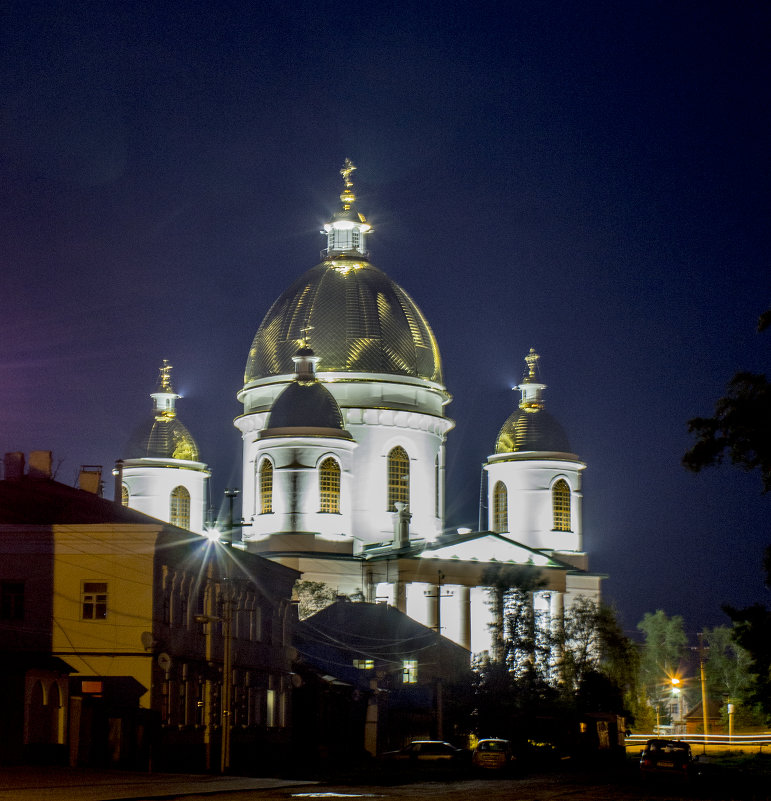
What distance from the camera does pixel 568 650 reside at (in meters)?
63.3

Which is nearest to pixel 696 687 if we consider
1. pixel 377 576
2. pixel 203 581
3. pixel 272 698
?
pixel 377 576

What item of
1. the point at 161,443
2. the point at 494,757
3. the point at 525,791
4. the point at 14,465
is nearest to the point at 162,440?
the point at 161,443

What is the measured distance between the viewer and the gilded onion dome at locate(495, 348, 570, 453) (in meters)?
79.2

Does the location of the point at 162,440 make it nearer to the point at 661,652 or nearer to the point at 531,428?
the point at 531,428

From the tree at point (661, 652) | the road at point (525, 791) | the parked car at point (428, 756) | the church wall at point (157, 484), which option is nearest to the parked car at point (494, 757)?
→ the parked car at point (428, 756)

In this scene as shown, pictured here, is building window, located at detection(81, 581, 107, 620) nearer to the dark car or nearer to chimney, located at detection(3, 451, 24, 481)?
chimney, located at detection(3, 451, 24, 481)

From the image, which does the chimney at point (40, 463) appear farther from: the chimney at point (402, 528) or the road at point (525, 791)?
the chimney at point (402, 528)

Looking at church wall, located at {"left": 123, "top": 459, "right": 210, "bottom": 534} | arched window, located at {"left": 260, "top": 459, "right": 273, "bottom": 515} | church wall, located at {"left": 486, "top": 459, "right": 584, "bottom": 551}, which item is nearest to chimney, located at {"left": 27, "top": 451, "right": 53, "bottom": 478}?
arched window, located at {"left": 260, "top": 459, "right": 273, "bottom": 515}

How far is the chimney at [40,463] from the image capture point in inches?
1754

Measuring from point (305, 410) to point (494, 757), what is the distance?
33.2 m

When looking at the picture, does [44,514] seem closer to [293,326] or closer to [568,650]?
[568,650]

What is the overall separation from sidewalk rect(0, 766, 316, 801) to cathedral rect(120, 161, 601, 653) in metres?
34.7

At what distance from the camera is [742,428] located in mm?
26141

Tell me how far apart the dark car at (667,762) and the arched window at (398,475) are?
135 feet
